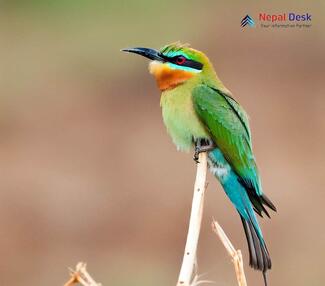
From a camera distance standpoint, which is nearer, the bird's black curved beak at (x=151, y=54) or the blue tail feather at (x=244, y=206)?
the blue tail feather at (x=244, y=206)

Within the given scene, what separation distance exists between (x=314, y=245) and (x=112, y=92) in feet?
6.90

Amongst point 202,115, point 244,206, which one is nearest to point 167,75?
point 202,115

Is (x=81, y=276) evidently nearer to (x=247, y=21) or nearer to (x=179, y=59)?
(x=179, y=59)

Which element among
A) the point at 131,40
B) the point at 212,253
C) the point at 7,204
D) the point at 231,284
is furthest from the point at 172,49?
the point at 131,40

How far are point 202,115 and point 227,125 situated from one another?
0.28 feet

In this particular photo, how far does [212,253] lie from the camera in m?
5.02

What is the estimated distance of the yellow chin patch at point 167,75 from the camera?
2.96 metres

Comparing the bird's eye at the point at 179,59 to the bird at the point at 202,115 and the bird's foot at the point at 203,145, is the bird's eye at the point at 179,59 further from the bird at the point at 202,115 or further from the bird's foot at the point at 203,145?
the bird's foot at the point at 203,145

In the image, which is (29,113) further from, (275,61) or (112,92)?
(275,61)

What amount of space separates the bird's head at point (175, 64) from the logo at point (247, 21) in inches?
131

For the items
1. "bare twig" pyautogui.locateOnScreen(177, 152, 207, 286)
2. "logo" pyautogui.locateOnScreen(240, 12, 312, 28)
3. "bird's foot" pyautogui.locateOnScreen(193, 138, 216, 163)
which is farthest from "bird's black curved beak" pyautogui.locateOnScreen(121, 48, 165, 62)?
"logo" pyautogui.locateOnScreen(240, 12, 312, 28)

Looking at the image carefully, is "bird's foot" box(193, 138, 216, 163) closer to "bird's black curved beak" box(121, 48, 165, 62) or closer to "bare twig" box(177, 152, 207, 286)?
"bird's black curved beak" box(121, 48, 165, 62)

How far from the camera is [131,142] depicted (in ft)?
19.9

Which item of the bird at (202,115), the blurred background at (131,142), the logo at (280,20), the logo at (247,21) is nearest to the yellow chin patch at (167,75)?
the bird at (202,115)
